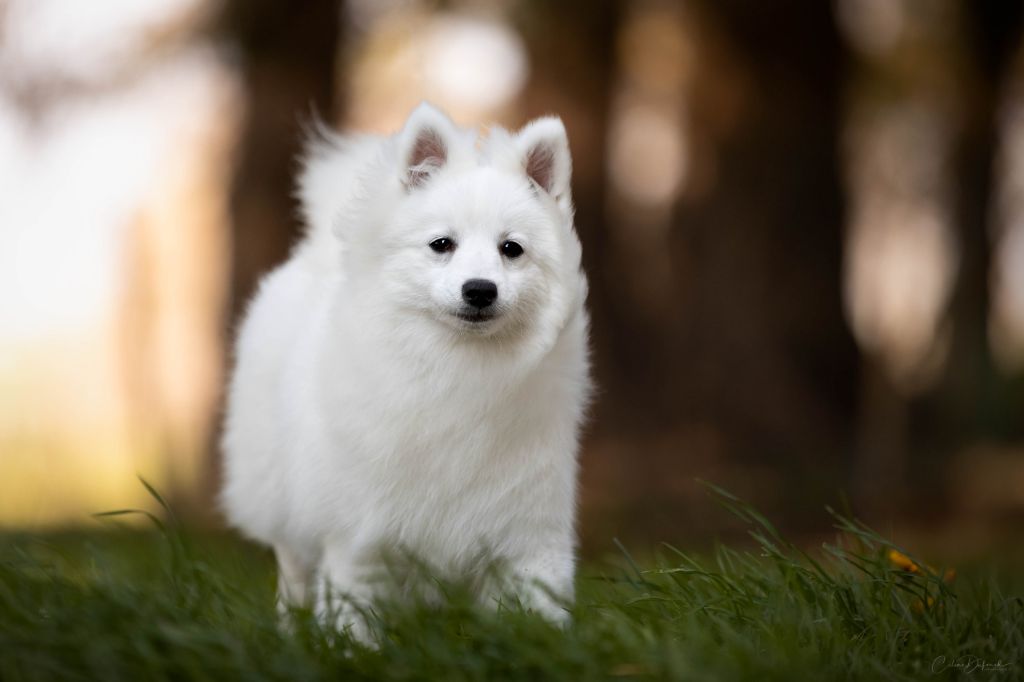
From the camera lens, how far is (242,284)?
25.3 ft

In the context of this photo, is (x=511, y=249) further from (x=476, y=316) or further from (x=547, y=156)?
(x=547, y=156)

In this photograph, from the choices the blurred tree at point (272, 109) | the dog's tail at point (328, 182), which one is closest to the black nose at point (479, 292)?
the dog's tail at point (328, 182)

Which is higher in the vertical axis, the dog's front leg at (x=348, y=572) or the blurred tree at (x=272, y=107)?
the blurred tree at (x=272, y=107)

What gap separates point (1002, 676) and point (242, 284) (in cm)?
578

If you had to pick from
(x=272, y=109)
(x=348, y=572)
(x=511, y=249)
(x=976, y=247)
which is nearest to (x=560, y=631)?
(x=348, y=572)

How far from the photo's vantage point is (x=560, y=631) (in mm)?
2807

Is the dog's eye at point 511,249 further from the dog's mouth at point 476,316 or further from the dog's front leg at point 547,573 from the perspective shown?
the dog's front leg at point 547,573

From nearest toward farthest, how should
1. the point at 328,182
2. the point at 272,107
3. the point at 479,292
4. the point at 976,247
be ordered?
the point at 479,292, the point at 328,182, the point at 272,107, the point at 976,247

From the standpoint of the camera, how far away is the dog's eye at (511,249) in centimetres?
366

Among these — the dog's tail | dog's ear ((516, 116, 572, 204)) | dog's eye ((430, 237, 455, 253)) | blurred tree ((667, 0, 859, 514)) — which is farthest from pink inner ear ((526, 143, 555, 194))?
blurred tree ((667, 0, 859, 514))

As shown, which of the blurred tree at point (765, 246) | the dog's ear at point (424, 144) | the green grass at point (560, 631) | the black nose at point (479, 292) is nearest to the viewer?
the green grass at point (560, 631)

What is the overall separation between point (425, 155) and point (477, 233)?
1.35 ft

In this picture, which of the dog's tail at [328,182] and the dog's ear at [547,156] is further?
the dog's tail at [328,182]

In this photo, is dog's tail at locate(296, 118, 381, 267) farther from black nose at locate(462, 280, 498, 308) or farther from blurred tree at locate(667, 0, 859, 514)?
blurred tree at locate(667, 0, 859, 514)
